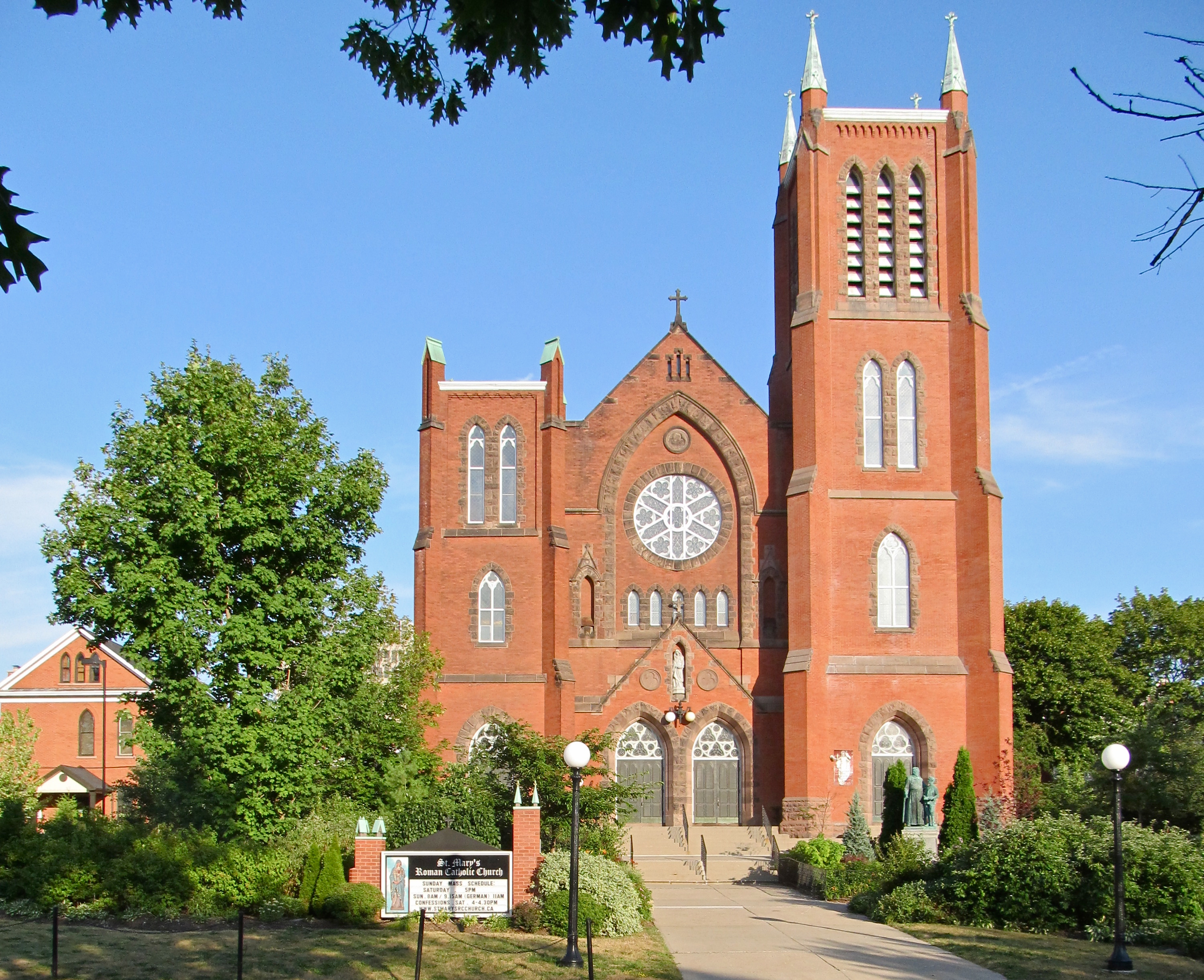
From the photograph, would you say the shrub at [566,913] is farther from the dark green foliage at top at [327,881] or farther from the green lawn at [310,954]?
the dark green foliage at top at [327,881]

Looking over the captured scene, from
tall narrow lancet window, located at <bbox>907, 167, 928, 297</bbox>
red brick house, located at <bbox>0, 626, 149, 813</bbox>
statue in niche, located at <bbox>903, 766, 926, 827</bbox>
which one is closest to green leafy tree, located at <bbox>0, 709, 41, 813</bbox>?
red brick house, located at <bbox>0, 626, 149, 813</bbox>

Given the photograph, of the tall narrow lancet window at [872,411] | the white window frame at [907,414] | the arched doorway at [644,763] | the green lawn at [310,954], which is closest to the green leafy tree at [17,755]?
the arched doorway at [644,763]

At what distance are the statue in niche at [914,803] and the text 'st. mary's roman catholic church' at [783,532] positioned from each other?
7476 millimetres

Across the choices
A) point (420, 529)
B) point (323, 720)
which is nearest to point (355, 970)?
point (323, 720)

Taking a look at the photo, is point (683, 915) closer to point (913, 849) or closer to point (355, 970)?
point (913, 849)

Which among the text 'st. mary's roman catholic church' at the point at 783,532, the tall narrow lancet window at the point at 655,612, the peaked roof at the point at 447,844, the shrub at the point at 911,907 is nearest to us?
the peaked roof at the point at 447,844

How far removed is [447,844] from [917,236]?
26.6m

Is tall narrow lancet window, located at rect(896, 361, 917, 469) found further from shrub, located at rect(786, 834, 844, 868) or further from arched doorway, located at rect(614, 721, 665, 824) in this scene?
shrub, located at rect(786, 834, 844, 868)

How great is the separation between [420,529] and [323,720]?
15.0 m

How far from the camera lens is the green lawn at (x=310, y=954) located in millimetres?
15297

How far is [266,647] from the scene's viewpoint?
82.5 ft

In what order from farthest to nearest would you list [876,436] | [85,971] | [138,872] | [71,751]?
[71,751] → [876,436] → [138,872] → [85,971]

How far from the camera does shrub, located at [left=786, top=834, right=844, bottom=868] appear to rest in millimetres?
27375

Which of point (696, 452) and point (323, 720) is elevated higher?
point (696, 452)
